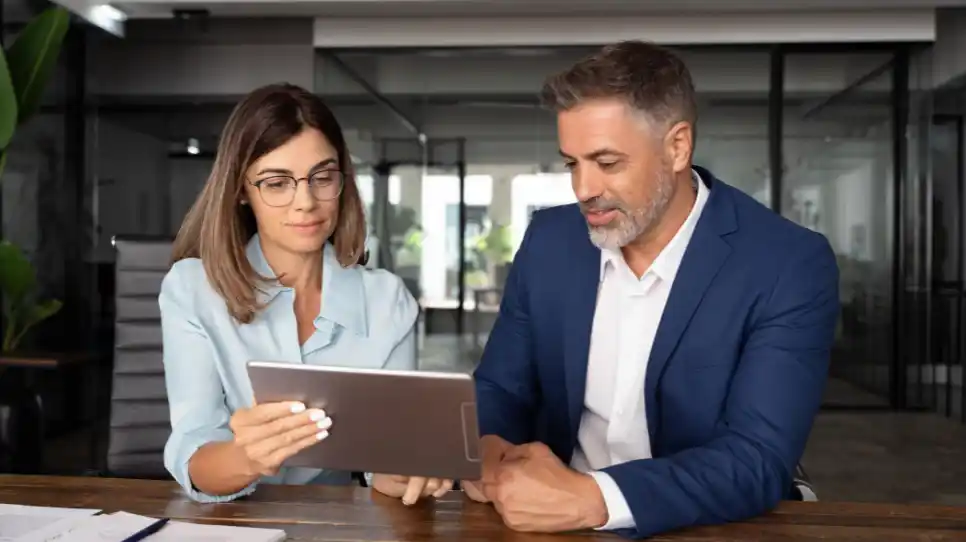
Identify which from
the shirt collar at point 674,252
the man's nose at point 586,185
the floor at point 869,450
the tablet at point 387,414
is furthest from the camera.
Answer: the floor at point 869,450

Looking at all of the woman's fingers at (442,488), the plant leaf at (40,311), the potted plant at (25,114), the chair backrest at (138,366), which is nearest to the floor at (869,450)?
the plant leaf at (40,311)

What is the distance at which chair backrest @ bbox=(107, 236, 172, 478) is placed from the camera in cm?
248

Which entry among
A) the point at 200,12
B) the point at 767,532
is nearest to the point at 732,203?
the point at 767,532

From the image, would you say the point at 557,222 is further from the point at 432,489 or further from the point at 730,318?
the point at 432,489

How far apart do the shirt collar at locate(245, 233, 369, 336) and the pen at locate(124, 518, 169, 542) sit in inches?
20.1

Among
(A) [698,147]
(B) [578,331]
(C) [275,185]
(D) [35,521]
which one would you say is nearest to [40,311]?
(C) [275,185]

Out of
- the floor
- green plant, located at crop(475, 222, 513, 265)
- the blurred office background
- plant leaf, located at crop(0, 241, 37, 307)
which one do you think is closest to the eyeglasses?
plant leaf, located at crop(0, 241, 37, 307)

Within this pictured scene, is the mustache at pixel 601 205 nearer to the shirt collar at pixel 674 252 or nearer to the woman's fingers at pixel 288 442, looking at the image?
the shirt collar at pixel 674 252

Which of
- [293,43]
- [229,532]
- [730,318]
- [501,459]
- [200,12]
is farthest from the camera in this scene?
[293,43]

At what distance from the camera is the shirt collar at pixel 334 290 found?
1.81 meters

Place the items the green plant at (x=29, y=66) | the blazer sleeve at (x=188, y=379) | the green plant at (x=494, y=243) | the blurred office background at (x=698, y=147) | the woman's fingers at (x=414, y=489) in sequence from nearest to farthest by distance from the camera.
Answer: the woman's fingers at (x=414, y=489), the blazer sleeve at (x=188, y=379), the green plant at (x=29, y=66), the blurred office background at (x=698, y=147), the green plant at (x=494, y=243)

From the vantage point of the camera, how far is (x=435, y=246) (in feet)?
21.8

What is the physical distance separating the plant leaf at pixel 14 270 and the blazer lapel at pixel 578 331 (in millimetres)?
2784

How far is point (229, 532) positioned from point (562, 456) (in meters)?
0.81
